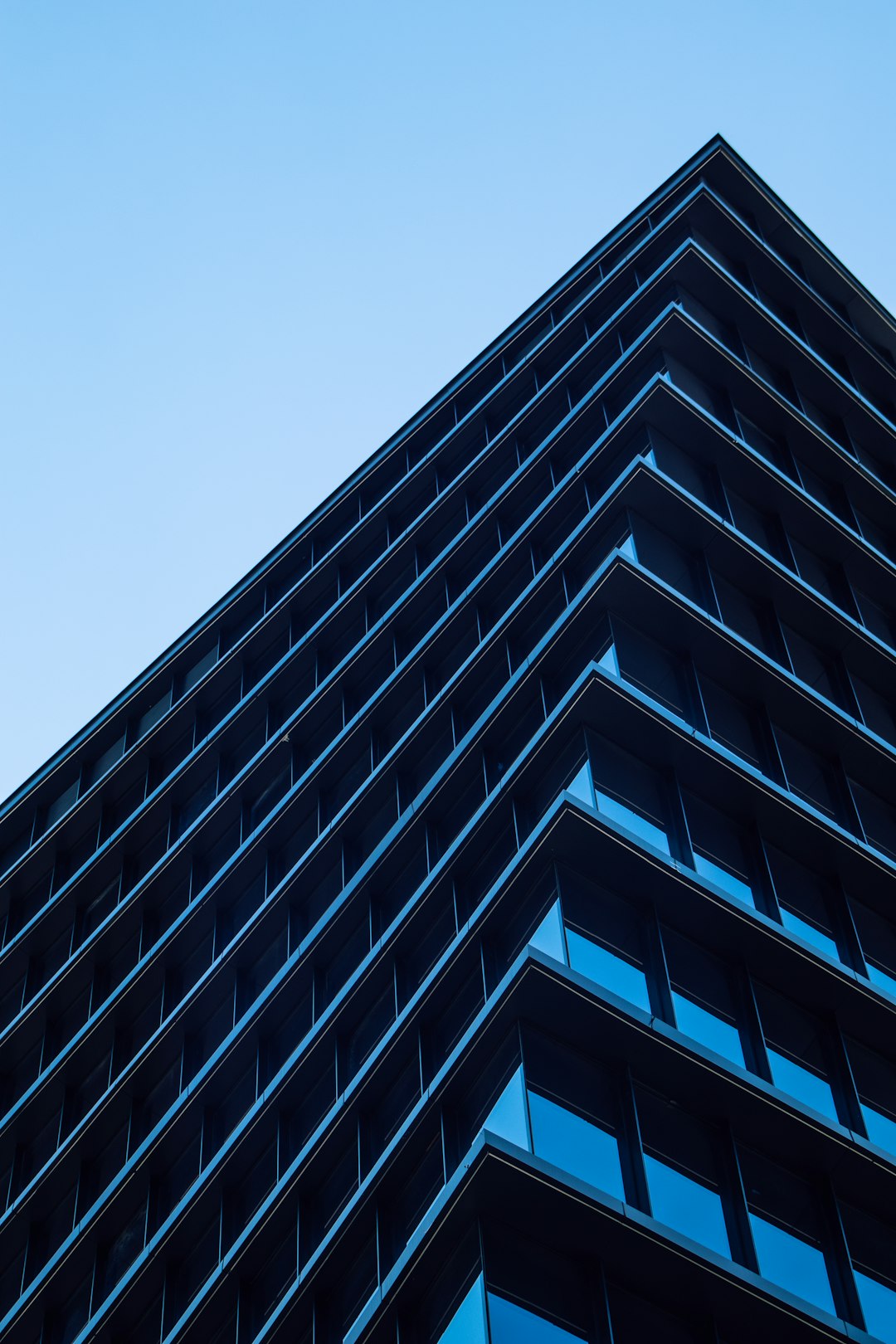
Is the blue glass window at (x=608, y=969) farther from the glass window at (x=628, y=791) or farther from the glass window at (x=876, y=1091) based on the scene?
the glass window at (x=876, y=1091)

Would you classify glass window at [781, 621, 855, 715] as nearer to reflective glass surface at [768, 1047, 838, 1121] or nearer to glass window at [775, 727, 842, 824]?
glass window at [775, 727, 842, 824]

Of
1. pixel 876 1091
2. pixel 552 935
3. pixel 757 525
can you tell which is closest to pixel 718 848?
pixel 876 1091

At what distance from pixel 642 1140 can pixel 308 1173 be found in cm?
828

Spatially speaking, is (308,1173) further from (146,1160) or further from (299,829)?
(299,829)

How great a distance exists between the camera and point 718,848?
2739cm

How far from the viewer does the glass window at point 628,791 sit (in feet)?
84.4

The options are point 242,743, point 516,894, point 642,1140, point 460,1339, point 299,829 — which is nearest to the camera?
point 460,1339

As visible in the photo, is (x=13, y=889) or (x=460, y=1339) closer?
(x=460, y=1339)

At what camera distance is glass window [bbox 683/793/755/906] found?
26.6 meters

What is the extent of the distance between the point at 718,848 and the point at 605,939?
426cm

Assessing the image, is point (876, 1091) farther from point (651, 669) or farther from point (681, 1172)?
point (651, 669)

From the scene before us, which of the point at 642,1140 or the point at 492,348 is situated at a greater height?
the point at 492,348

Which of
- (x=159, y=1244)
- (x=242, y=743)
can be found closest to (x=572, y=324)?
(x=242, y=743)

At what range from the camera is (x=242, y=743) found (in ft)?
142
